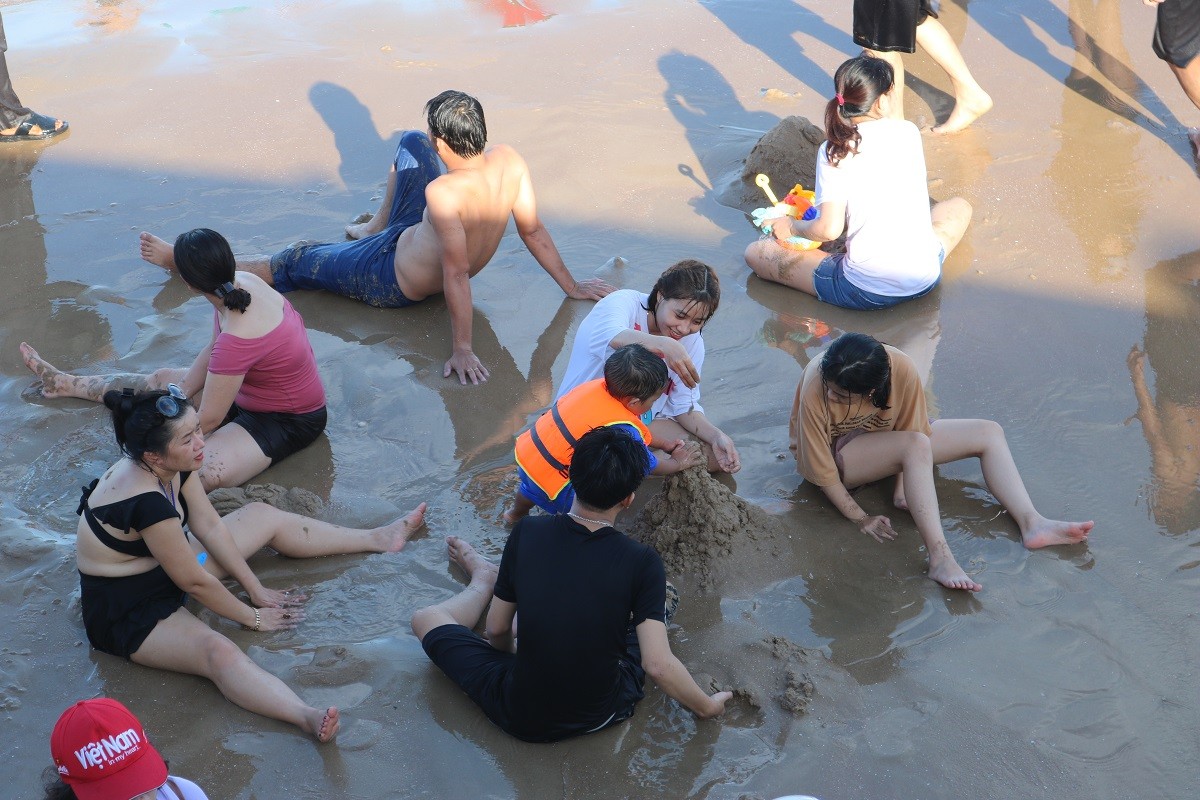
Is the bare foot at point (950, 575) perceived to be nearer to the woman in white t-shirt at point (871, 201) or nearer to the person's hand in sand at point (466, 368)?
the woman in white t-shirt at point (871, 201)

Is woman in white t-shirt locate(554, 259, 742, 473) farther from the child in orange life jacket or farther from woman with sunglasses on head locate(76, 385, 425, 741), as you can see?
woman with sunglasses on head locate(76, 385, 425, 741)

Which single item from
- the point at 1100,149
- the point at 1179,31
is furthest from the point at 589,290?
the point at 1179,31

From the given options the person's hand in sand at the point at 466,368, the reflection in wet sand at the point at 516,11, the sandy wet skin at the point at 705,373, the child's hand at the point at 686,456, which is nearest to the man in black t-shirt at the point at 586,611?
the sandy wet skin at the point at 705,373

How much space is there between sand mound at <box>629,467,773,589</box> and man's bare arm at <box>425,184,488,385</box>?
1.46 meters

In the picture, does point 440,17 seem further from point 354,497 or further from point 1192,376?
point 1192,376

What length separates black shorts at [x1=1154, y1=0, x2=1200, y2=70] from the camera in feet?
20.0

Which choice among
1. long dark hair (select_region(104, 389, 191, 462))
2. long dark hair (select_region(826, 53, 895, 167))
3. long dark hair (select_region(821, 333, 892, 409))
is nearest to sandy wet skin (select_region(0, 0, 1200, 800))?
long dark hair (select_region(821, 333, 892, 409))

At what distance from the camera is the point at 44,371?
4699 mm

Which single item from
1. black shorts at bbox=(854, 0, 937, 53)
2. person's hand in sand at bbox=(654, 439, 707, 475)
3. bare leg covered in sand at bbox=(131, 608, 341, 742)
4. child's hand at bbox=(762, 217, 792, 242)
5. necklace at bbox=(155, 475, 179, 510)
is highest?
black shorts at bbox=(854, 0, 937, 53)

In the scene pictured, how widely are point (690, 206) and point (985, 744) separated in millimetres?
3992

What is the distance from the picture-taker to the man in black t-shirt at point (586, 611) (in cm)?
284

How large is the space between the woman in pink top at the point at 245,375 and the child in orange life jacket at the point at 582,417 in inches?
48.2

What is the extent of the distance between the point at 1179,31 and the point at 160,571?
6.41 metres

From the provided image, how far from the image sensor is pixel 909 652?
3270 millimetres
